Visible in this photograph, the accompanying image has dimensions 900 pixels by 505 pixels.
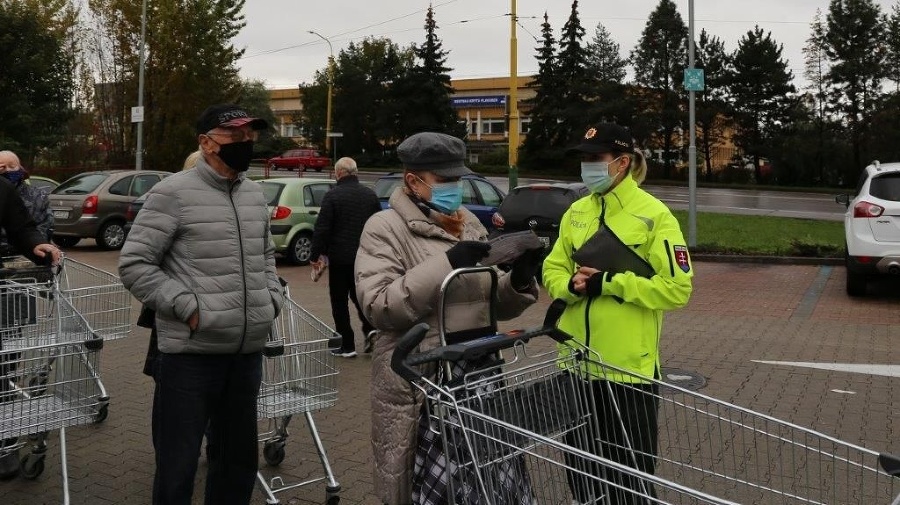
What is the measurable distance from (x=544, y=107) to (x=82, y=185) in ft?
153

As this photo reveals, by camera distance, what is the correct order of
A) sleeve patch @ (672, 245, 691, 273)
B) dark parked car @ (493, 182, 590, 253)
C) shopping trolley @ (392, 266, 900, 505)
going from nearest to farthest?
shopping trolley @ (392, 266, 900, 505) → sleeve patch @ (672, 245, 691, 273) → dark parked car @ (493, 182, 590, 253)

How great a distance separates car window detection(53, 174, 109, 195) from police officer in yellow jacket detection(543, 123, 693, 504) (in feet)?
54.2

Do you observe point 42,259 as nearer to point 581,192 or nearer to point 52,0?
point 581,192

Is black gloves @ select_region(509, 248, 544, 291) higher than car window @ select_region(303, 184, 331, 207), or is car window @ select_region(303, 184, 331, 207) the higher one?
car window @ select_region(303, 184, 331, 207)

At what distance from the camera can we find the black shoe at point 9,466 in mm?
5145

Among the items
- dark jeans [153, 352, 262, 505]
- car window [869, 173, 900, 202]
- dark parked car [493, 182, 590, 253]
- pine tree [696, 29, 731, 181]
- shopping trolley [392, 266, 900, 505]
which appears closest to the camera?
shopping trolley [392, 266, 900, 505]

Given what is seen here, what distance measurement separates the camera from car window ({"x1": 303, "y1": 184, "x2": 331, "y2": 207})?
16312 mm

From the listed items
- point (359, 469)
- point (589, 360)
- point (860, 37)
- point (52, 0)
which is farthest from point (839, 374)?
point (860, 37)

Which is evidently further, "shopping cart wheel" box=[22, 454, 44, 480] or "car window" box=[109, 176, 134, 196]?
"car window" box=[109, 176, 134, 196]

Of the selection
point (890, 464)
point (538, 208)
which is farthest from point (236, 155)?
point (538, 208)

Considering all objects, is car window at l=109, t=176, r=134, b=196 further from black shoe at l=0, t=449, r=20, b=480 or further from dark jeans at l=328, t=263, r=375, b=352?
black shoe at l=0, t=449, r=20, b=480

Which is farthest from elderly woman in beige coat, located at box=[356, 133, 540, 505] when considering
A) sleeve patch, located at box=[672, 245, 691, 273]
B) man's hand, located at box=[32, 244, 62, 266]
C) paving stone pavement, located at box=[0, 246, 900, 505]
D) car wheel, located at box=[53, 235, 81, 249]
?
car wheel, located at box=[53, 235, 81, 249]

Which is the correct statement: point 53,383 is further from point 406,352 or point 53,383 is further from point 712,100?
point 712,100

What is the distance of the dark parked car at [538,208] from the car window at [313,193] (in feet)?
14.2
